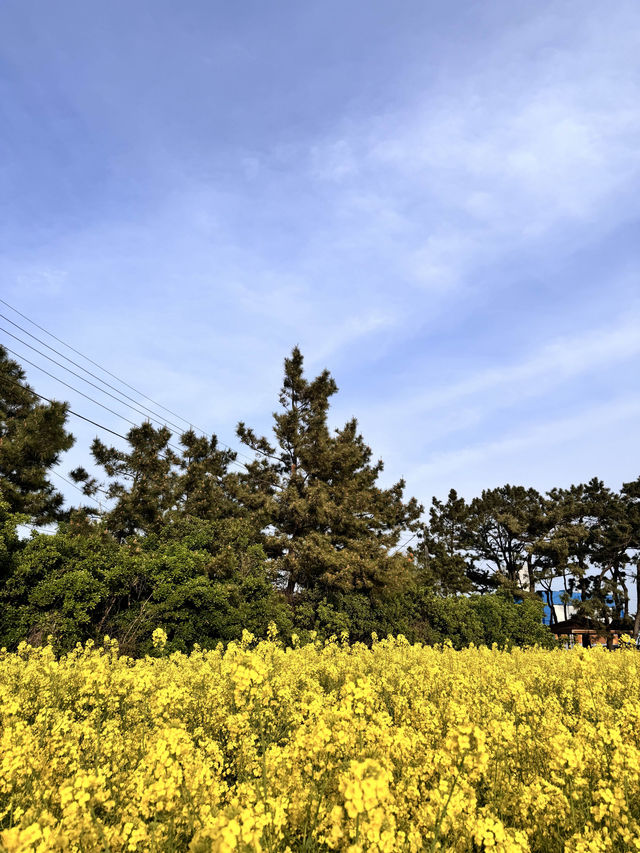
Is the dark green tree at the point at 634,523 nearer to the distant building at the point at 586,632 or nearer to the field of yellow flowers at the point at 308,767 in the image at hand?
the distant building at the point at 586,632

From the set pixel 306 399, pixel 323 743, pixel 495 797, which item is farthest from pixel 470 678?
pixel 306 399

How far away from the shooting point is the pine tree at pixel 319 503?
19.0m

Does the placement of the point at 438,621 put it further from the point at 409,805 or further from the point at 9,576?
the point at 409,805

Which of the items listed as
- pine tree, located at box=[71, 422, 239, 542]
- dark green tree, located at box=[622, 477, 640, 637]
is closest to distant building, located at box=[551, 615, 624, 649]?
dark green tree, located at box=[622, 477, 640, 637]

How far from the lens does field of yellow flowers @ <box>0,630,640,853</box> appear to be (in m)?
2.79

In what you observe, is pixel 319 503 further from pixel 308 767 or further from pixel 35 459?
pixel 308 767

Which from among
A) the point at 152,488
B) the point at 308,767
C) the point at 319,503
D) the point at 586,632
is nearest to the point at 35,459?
the point at 152,488

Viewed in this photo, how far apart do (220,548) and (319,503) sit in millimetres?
4594

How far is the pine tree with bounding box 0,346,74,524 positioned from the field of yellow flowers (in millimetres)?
14100

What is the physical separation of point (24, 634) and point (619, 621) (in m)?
37.5

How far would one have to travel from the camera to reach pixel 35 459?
20344mm

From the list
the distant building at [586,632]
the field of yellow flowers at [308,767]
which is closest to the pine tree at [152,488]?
the field of yellow flowers at [308,767]

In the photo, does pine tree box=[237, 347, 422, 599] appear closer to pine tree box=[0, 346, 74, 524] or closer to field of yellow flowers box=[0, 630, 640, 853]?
pine tree box=[0, 346, 74, 524]

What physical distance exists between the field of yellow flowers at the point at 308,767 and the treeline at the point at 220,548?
6602 mm
